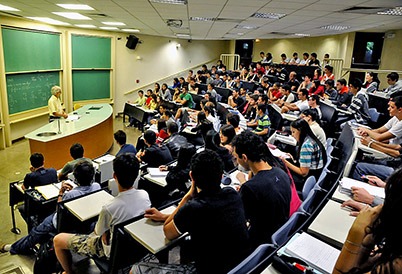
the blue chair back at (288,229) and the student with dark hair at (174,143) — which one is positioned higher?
the blue chair back at (288,229)

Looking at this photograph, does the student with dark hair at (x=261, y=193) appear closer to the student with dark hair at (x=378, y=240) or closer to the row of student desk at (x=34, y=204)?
the student with dark hair at (x=378, y=240)

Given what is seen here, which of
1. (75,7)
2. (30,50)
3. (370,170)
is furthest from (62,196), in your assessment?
(30,50)

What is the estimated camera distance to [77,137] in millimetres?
5859

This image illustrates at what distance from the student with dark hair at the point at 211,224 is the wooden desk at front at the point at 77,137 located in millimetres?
4074

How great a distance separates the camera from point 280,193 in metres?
2.12

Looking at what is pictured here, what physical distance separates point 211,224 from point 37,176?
8.89 feet

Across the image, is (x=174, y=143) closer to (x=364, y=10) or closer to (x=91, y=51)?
(x=364, y=10)

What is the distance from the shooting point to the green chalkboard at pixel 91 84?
32.9 feet

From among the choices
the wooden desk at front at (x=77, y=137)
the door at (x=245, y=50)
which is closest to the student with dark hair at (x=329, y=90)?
the wooden desk at front at (x=77, y=137)

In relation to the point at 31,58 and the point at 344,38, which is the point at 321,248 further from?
the point at 344,38

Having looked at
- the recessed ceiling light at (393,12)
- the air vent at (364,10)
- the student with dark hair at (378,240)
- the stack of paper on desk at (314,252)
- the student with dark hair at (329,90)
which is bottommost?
the stack of paper on desk at (314,252)

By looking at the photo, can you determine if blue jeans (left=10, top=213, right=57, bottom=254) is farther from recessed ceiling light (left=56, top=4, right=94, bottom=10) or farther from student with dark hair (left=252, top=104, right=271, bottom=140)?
recessed ceiling light (left=56, top=4, right=94, bottom=10)

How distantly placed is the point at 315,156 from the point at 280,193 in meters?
1.36

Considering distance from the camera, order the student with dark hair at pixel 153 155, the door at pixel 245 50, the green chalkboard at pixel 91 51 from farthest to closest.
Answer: the door at pixel 245 50 → the green chalkboard at pixel 91 51 → the student with dark hair at pixel 153 155
